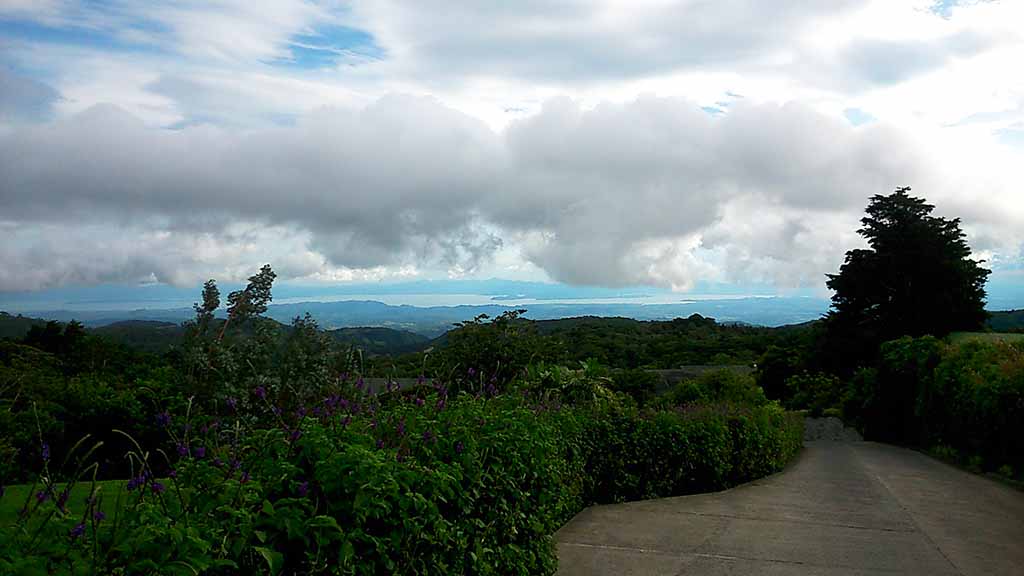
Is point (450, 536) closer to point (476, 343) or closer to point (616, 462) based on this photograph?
point (616, 462)

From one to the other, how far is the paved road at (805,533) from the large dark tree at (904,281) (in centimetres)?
3335

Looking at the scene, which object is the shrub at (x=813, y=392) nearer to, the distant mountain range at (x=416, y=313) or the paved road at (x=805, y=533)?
the distant mountain range at (x=416, y=313)

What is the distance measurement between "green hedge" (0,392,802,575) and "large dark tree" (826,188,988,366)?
42036 millimetres

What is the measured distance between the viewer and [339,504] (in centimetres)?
358

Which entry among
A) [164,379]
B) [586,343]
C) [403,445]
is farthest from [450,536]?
[586,343]

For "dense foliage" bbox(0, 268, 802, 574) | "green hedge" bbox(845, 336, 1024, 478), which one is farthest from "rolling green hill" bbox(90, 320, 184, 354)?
"green hedge" bbox(845, 336, 1024, 478)

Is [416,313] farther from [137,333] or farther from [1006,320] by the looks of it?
[1006,320]

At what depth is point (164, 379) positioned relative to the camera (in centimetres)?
1019

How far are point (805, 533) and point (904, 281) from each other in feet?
134

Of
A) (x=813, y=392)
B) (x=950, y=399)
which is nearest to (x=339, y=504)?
(x=950, y=399)

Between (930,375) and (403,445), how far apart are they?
860 inches

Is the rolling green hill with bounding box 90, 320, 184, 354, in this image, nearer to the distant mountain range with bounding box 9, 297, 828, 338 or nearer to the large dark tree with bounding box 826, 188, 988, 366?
the distant mountain range with bounding box 9, 297, 828, 338

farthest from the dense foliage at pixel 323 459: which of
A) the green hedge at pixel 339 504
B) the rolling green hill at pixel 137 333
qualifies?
the rolling green hill at pixel 137 333

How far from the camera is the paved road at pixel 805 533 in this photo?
721cm
